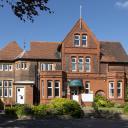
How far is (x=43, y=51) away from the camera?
173 ft

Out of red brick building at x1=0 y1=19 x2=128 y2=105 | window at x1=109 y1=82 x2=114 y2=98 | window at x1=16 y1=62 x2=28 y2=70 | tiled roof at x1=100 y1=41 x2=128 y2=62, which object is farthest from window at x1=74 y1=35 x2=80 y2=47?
window at x1=16 y1=62 x2=28 y2=70

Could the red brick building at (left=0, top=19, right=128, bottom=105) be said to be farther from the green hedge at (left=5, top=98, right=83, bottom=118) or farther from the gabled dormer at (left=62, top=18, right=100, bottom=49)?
the green hedge at (left=5, top=98, right=83, bottom=118)

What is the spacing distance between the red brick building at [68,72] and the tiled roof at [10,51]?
240 mm

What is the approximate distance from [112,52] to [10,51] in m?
14.1

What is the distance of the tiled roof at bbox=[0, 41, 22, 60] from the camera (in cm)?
5322

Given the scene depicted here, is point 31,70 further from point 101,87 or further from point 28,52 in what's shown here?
point 101,87

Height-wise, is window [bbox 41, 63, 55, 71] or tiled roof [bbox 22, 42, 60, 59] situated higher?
tiled roof [bbox 22, 42, 60, 59]

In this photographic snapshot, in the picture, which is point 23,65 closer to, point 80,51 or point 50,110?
point 80,51

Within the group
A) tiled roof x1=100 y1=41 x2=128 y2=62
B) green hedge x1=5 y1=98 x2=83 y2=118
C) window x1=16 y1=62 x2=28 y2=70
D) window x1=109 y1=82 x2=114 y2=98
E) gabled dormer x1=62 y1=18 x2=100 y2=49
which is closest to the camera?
green hedge x1=5 y1=98 x2=83 y2=118

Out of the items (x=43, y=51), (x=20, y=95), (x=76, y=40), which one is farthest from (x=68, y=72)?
(x=20, y=95)

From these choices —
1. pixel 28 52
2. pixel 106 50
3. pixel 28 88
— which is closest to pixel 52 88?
pixel 28 88

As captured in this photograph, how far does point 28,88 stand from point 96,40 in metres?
Result: 10.8

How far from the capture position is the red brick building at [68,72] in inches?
1944

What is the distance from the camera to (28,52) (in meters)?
52.1
